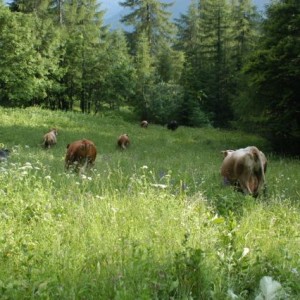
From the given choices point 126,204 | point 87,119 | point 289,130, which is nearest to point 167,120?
point 87,119

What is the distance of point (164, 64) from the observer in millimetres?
54969

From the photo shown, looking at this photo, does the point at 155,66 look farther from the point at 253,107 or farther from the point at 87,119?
the point at 253,107

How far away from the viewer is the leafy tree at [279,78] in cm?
2244

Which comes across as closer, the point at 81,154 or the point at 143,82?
the point at 81,154

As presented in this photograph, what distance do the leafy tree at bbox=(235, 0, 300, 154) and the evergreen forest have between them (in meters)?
0.06

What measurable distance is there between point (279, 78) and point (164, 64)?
109 feet

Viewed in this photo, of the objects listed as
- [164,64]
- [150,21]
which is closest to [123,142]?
[164,64]

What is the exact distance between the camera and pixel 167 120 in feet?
142

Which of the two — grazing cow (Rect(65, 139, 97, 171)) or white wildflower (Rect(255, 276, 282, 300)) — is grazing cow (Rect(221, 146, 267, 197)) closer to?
grazing cow (Rect(65, 139, 97, 171))

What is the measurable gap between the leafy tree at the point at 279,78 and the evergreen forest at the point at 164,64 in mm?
56

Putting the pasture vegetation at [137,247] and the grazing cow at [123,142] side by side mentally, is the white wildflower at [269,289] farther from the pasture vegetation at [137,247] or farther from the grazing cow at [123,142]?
the grazing cow at [123,142]

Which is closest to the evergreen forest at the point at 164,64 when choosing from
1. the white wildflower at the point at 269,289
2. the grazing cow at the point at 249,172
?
the grazing cow at the point at 249,172

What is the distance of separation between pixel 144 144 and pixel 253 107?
6944mm

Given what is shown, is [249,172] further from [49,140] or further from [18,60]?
[18,60]
